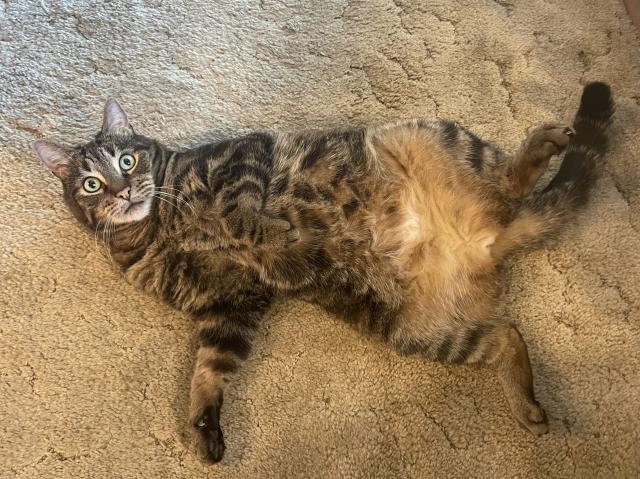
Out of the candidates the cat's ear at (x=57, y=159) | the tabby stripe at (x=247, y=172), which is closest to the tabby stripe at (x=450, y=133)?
the tabby stripe at (x=247, y=172)

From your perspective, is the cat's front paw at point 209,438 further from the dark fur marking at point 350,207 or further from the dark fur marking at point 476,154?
the dark fur marking at point 476,154

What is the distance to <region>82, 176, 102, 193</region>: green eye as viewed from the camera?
4.75 ft

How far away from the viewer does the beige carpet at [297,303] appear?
1433 millimetres

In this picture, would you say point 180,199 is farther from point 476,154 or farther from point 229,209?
point 476,154

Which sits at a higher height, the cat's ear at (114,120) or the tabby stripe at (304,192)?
the tabby stripe at (304,192)

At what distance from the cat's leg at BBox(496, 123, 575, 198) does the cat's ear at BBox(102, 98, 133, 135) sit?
1.06 m

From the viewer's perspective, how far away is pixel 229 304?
1.50 meters

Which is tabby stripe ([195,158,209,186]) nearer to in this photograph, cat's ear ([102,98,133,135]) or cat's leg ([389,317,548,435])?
cat's ear ([102,98,133,135])

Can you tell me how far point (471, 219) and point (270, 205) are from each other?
53 centimetres

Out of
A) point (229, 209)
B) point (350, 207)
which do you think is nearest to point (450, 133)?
point (350, 207)

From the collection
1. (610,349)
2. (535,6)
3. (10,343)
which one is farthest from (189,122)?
(610,349)

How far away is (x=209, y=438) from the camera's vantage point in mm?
1394

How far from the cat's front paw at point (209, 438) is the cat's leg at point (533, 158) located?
3.21 feet

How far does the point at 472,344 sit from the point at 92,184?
3.58 feet
